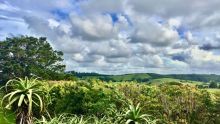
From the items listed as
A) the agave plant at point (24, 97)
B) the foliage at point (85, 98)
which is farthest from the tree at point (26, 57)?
the agave plant at point (24, 97)

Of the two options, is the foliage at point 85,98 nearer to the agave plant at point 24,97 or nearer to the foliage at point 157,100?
the foliage at point 157,100

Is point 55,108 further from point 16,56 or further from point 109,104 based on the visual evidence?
point 16,56

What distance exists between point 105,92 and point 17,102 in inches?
684

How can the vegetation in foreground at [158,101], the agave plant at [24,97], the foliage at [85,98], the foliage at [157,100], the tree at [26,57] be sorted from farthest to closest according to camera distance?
the tree at [26,57] → the foliage at [85,98] → the foliage at [157,100] → the vegetation in foreground at [158,101] → the agave plant at [24,97]

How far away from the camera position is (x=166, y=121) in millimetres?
29828

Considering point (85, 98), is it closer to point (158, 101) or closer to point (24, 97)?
point (158, 101)

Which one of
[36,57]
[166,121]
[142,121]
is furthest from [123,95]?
[36,57]

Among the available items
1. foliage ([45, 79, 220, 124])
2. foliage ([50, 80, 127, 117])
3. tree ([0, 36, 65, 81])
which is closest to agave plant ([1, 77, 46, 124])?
foliage ([50, 80, 127, 117])

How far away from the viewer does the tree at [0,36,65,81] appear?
295 ft

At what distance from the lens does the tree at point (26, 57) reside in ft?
295

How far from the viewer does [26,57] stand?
93500 millimetres

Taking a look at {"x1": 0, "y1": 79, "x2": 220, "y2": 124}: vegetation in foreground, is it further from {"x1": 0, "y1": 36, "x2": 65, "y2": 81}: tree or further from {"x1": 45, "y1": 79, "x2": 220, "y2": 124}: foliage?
{"x1": 0, "y1": 36, "x2": 65, "y2": 81}: tree

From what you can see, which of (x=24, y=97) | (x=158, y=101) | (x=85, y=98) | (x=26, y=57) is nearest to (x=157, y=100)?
(x=158, y=101)

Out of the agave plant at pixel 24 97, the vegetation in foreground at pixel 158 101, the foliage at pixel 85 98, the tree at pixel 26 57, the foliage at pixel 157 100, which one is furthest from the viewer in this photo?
the tree at pixel 26 57
